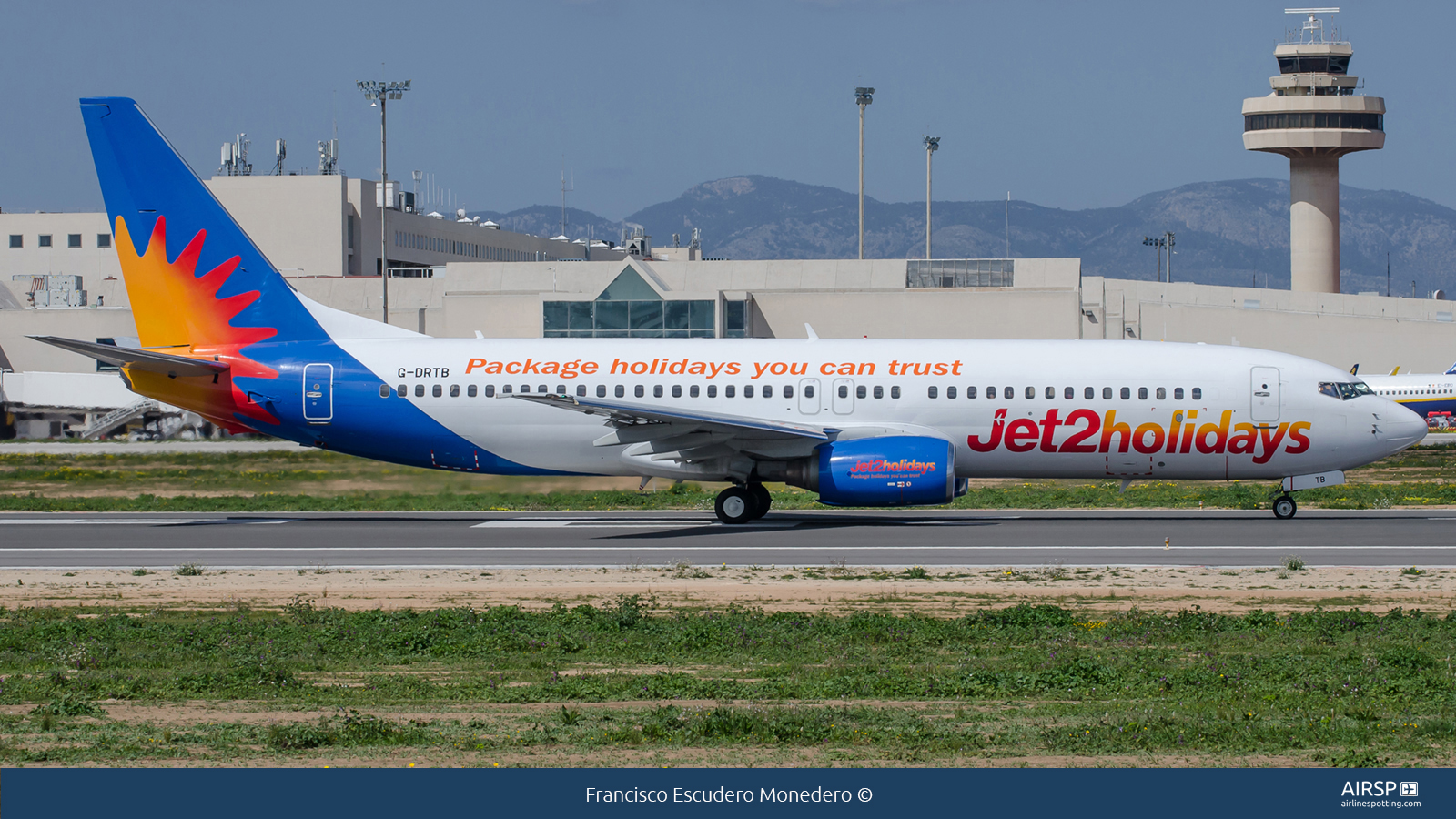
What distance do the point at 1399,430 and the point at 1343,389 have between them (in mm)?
1331

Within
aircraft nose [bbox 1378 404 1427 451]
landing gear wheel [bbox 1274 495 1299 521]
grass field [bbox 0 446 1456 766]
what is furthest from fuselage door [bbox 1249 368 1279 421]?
grass field [bbox 0 446 1456 766]

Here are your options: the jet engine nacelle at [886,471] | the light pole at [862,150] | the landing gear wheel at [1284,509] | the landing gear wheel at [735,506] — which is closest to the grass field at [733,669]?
the jet engine nacelle at [886,471]

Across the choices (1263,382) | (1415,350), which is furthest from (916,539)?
(1415,350)

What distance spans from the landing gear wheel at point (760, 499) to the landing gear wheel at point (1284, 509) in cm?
1053

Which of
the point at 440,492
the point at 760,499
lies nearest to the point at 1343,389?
the point at 760,499

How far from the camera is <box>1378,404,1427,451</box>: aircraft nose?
96.4 feet

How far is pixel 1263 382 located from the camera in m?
29.8

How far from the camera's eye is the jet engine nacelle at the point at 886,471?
92.3ft

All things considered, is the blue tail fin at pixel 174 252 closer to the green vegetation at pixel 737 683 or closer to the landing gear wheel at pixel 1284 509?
the green vegetation at pixel 737 683

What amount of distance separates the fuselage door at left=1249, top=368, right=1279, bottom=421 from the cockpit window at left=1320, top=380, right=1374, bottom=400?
98 centimetres

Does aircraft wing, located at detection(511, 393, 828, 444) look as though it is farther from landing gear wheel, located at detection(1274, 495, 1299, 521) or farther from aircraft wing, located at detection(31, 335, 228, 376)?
landing gear wheel, located at detection(1274, 495, 1299, 521)

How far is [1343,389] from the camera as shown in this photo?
29828 mm

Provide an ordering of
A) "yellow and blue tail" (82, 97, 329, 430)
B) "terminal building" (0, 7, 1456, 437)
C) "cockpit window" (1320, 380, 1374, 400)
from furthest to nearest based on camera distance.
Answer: "terminal building" (0, 7, 1456, 437) → "yellow and blue tail" (82, 97, 329, 430) → "cockpit window" (1320, 380, 1374, 400)

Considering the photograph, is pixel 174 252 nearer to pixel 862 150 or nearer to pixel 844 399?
pixel 844 399
